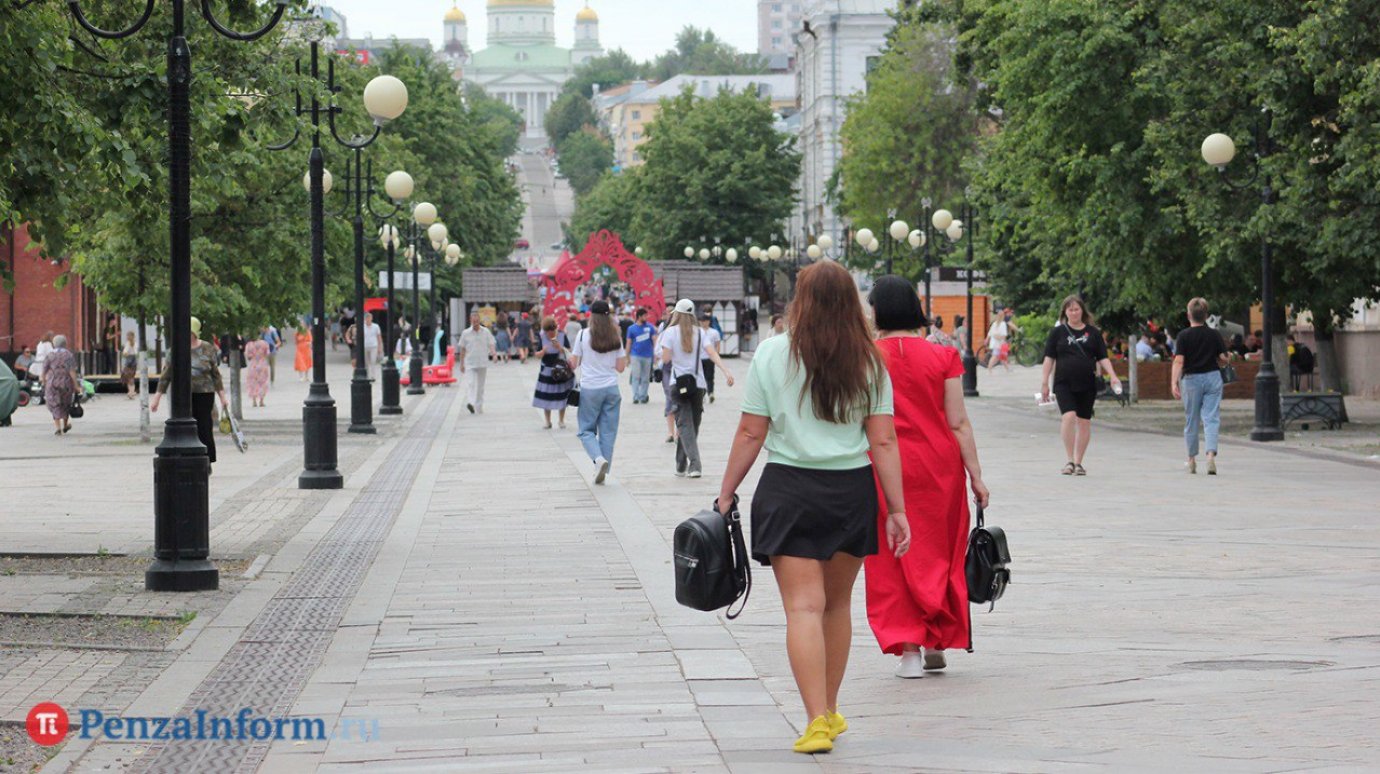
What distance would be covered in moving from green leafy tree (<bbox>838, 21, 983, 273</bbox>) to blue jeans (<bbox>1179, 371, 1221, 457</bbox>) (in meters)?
53.9

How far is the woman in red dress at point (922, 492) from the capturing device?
8.38 m

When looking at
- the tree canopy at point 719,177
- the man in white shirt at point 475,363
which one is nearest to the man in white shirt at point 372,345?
the man in white shirt at point 475,363

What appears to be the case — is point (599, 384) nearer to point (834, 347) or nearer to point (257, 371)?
point (834, 347)

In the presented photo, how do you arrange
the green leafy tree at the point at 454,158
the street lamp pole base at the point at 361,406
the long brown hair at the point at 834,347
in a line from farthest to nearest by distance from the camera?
the green leafy tree at the point at 454,158
the street lamp pole base at the point at 361,406
the long brown hair at the point at 834,347

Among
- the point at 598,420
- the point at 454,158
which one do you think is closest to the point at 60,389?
the point at 598,420

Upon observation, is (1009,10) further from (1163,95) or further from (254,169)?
(254,169)

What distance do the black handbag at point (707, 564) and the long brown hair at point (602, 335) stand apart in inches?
476

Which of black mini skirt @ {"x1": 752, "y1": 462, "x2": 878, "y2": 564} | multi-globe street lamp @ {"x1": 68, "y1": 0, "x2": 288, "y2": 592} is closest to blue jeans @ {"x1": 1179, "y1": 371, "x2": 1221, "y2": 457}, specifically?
multi-globe street lamp @ {"x1": 68, "y1": 0, "x2": 288, "y2": 592}

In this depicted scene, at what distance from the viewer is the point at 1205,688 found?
8.08m

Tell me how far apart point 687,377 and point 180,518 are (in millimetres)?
8661

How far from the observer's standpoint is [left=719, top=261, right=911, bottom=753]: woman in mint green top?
23.2ft

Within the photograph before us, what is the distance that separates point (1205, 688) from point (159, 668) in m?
4.33
